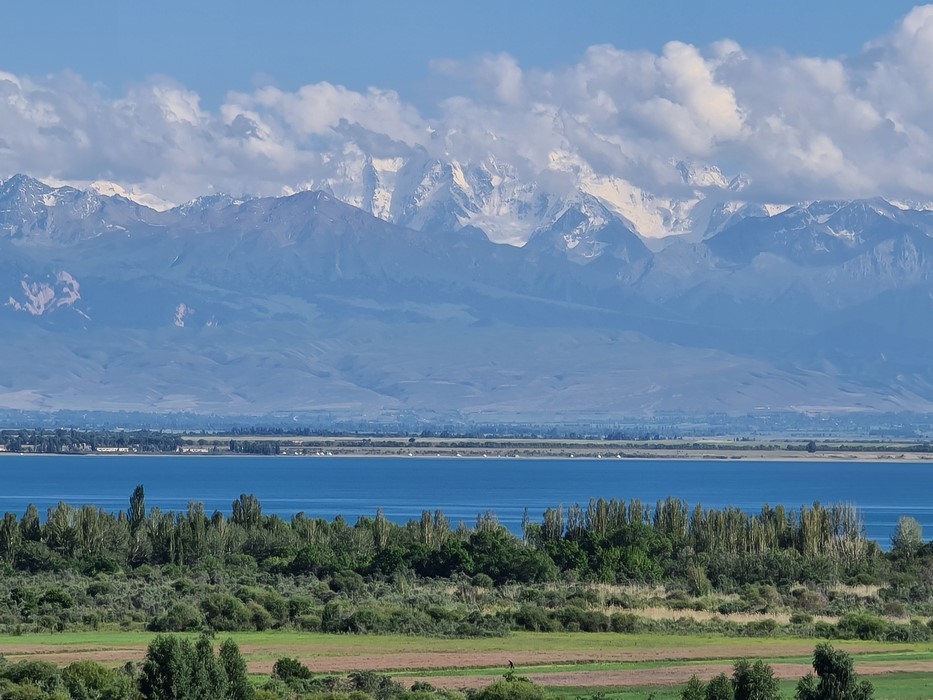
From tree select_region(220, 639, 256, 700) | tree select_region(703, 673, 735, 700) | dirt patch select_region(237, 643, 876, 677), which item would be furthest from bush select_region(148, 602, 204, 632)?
tree select_region(703, 673, 735, 700)

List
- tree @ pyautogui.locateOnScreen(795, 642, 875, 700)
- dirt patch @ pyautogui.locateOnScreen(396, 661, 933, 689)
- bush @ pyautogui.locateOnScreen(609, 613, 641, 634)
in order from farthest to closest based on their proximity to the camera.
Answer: bush @ pyautogui.locateOnScreen(609, 613, 641, 634) < dirt patch @ pyautogui.locateOnScreen(396, 661, 933, 689) < tree @ pyautogui.locateOnScreen(795, 642, 875, 700)

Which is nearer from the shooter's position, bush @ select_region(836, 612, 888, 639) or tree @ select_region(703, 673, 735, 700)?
tree @ select_region(703, 673, 735, 700)

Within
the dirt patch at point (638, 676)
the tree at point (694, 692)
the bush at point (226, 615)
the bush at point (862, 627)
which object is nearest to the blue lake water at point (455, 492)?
the bush at point (862, 627)

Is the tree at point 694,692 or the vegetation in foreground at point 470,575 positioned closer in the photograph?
the tree at point 694,692

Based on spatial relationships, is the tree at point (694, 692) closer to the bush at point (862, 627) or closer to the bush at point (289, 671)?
the bush at point (289, 671)

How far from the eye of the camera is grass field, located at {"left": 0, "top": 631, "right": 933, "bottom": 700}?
43.9 meters

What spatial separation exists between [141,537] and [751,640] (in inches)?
1250

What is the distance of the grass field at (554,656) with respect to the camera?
1729 inches

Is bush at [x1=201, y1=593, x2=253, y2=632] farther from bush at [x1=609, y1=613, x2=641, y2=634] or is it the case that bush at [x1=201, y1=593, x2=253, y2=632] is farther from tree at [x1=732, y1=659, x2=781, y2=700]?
tree at [x1=732, y1=659, x2=781, y2=700]

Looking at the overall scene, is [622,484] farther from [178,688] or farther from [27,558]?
[178,688]

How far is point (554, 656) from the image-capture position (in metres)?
49.2

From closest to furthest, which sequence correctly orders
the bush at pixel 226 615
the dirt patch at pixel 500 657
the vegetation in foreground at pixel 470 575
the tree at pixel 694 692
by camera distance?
the tree at pixel 694 692 → the dirt patch at pixel 500 657 → the bush at pixel 226 615 → the vegetation in foreground at pixel 470 575

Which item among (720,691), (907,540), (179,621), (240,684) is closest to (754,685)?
(720,691)

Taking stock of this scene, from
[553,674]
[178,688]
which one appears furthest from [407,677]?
[178,688]
